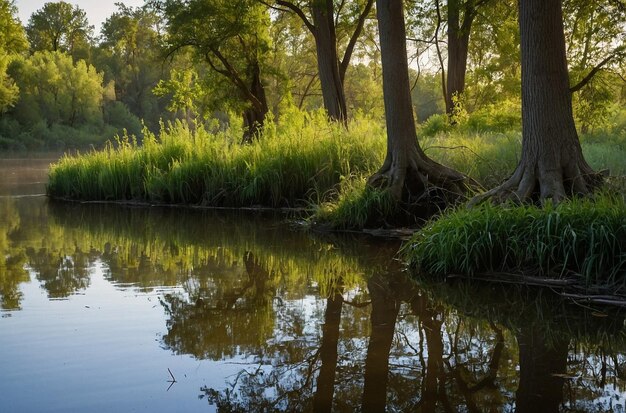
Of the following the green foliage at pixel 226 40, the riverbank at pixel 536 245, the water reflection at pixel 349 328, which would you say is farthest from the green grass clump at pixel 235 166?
the green foliage at pixel 226 40

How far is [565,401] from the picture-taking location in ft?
11.0

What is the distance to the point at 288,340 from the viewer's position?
14.8ft

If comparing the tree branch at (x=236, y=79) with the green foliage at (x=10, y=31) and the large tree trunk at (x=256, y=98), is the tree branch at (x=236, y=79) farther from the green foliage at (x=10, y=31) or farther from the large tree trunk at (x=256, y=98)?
the green foliage at (x=10, y=31)

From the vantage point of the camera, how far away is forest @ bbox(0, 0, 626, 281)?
668cm

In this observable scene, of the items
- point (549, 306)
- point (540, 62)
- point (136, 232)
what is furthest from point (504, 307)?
point (136, 232)

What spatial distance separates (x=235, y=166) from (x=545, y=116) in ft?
25.3

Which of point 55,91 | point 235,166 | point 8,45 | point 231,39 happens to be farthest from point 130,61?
point 235,166

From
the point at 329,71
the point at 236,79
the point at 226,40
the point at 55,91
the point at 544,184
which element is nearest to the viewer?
the point at 544,184

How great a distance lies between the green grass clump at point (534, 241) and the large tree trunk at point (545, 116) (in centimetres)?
53

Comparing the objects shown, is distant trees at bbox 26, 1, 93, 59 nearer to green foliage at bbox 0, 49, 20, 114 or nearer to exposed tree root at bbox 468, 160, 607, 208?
green foliage at bbox 0, 49, 20, 114

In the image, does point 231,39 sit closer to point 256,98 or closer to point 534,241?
point 256,98

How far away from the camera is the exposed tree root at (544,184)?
719 centimetres

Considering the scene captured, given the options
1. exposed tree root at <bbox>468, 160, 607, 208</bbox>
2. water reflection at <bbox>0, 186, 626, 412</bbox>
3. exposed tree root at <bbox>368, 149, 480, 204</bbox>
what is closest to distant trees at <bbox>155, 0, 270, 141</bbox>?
exposed tree root at <bbox>368, 149, 480, 204</bbox>

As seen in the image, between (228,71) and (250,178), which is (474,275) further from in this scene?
(228,71)
